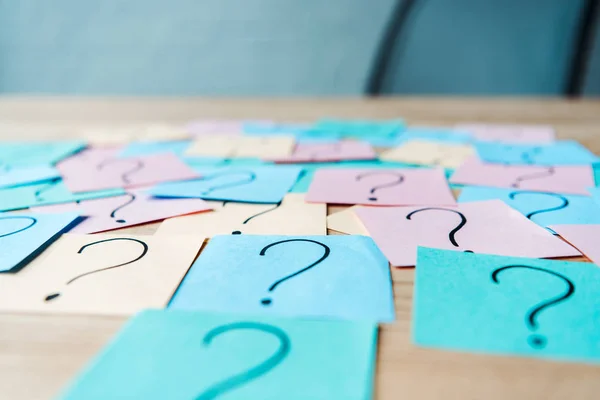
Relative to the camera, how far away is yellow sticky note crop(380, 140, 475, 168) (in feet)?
2.21

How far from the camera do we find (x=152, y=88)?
1681 mm

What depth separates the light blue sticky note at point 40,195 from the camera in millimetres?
535

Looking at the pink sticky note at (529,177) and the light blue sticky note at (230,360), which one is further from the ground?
the pink sticky note at (529,177)

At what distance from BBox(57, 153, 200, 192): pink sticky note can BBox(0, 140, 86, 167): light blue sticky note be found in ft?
0.15

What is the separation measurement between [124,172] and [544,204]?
1.55 ft

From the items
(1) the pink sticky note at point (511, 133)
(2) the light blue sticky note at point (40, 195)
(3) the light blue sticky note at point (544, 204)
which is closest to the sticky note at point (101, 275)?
(2) the light blue sticky note at point (40, 195)

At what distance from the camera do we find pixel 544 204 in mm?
507

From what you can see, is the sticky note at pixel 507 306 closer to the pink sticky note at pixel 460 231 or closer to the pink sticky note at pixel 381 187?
the pink sticky note at pixel 460 231

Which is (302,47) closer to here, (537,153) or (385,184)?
(537,153)

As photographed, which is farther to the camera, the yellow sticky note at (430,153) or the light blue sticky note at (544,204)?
the yellow sticky note at (430,153)

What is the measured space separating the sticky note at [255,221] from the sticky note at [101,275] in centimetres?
4

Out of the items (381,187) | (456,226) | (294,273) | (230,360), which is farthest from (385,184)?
(230,360)

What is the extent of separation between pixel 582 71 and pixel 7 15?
1763 mm

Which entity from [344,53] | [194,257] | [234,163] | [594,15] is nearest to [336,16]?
[344,53]
